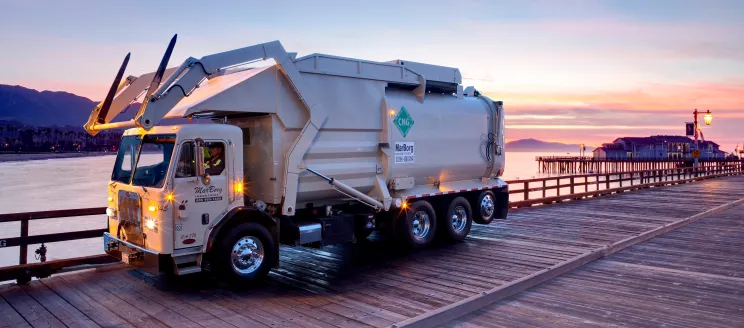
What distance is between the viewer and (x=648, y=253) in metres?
11.0

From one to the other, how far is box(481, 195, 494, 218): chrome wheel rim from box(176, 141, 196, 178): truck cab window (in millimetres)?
7475

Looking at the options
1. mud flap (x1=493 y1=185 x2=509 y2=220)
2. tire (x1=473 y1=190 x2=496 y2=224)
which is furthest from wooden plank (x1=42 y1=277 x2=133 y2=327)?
mud flap (x1=493 y1=185 x2=509 y2=220)

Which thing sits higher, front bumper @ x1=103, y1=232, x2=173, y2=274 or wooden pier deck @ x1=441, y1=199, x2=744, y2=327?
front bumper @ x1=103, y1=232, x2=173, y2=274

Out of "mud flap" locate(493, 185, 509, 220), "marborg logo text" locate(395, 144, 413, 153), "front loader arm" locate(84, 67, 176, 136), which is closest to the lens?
"front loader arm" locate(84, 67, 176, 136)

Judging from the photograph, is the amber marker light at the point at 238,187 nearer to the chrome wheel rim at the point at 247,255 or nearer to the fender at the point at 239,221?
the fender at the point at 239,221

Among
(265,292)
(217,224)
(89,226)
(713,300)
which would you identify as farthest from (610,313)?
(89,226)

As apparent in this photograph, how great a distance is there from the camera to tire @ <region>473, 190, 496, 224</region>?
1307 centimetres

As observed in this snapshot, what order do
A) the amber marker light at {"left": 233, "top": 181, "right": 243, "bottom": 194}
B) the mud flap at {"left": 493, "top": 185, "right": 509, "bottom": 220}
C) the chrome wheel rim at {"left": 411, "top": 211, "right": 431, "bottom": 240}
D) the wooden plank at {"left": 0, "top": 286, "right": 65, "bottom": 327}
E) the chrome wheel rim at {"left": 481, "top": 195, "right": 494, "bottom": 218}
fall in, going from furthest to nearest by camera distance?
the mud flap at {"left": 493, "top": 185, "right": 509, "bottom": 220} < the chrome wheel rim at {"left": 481, "top": 195, "right": 494, "bottom": 218} < the chrome wheel rim at {"left": 411, "top": 211, "right": 431, "bottom": 240} < the amber marker light at {"left": 233, "top": 181, "right": 243, "bottom": 194} < the wooden plank at {"left": 0, "top": 286, "right": 65, "bottom": 327}

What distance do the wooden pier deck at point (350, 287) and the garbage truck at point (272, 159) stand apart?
0.45 m

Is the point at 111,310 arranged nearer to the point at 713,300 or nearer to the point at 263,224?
the point at 263,224

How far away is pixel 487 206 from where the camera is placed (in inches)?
523

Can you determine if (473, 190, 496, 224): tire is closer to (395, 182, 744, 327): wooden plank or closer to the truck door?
(395, 182, 744, 327): wooden plank

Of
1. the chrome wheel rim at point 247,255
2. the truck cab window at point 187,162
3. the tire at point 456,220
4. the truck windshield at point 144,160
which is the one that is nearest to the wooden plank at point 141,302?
the chrome wheel rim at point 247,255

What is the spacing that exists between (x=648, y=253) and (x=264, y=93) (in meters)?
8.13
